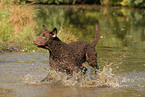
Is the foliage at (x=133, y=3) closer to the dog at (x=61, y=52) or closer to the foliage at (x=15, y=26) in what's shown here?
the foliage at (x=15, y=26)

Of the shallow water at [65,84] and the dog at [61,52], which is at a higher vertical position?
the dog at [61,52]

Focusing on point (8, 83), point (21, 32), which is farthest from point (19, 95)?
point (21, 32)

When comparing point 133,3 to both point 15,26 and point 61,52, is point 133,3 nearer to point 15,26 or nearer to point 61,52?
point 15,26

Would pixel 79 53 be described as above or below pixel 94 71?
above

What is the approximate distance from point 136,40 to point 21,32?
571 cm

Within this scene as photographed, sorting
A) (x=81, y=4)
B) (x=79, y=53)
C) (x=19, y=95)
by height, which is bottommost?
(x=19, y=95)

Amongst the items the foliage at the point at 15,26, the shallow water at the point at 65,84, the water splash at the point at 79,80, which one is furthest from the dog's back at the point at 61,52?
the foliage at the point at 15,26

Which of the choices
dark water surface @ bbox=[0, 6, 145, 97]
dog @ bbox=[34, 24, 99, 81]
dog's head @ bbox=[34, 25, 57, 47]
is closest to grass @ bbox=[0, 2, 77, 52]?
dark water surface @ bbox=[0, 6, 145, 97]

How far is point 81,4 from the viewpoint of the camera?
153 feet

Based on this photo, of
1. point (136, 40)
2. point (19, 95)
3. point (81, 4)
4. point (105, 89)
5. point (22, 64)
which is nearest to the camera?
point (19, 95)

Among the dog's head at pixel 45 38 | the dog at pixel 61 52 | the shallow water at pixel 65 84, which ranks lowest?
the shallow water at pixel 65 84

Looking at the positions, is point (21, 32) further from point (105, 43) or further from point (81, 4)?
point (81, 4)

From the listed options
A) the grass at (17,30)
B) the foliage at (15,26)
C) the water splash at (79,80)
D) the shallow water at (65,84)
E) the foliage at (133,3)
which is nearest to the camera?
the shallow water at (65,84)

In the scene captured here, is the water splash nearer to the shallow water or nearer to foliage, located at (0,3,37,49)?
the shallow water
